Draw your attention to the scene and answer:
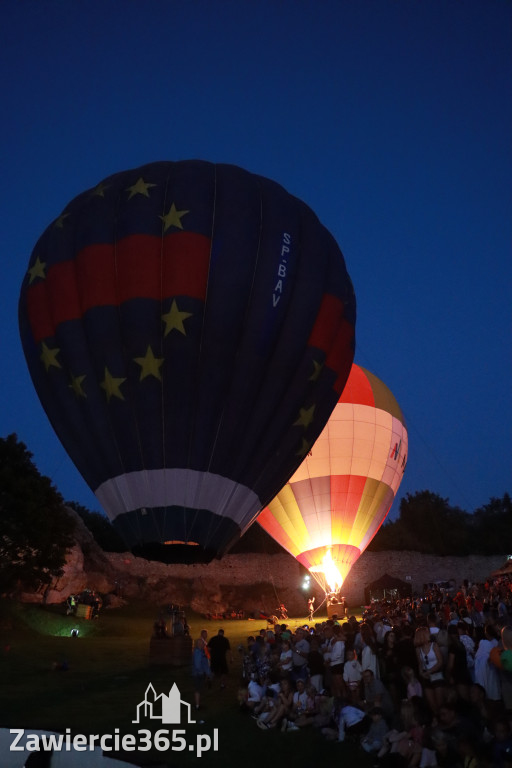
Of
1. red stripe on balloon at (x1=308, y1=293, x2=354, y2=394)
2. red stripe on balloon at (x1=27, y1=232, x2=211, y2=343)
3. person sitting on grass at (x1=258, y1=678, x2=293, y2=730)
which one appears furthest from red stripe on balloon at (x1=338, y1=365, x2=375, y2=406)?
person sitting on grass at (x1=258, y1=678, x2=293, y2=730)

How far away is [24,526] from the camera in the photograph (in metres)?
21.5

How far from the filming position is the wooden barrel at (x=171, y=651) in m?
13.8

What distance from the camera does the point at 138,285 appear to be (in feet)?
40.4

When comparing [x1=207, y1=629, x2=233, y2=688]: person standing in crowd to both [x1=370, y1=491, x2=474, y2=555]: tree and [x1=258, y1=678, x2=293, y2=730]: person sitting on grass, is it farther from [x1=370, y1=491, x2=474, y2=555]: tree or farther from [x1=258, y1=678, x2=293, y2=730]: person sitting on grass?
[x1=370, y1=491, x2=474, y2=555]: tree

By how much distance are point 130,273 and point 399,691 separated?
813 cm

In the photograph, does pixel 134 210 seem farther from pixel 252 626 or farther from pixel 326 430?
pixel 252 626

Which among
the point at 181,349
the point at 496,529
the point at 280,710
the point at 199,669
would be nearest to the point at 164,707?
the point at 199,669

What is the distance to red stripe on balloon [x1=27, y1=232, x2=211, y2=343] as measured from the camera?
40.2ft

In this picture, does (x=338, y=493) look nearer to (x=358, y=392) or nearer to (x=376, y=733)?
(x=358, y=392)

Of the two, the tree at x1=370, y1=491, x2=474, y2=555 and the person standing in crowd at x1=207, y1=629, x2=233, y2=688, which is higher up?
the tree at x1=370, y1=491, x2=474, y2=555

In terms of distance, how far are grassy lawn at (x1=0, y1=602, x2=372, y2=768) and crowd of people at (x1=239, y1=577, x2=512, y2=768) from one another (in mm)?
283

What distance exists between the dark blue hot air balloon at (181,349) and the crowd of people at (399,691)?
121 inches

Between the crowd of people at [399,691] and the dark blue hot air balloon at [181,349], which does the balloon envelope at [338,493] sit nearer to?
the dark blue hot air balloon at [181,349]

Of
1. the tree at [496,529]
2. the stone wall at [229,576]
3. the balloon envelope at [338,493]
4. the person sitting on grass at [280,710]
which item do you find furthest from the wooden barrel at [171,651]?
the tree at [496,529]
